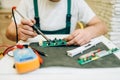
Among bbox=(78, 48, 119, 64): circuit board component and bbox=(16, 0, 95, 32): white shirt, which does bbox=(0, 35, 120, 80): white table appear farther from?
bbox=(16, 0, 95, 32): white shirt

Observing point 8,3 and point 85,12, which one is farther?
point 8,3

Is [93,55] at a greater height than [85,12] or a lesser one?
lesser

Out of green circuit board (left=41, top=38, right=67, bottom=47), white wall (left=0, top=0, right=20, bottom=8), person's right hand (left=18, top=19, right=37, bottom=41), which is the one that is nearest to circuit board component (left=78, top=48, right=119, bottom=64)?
green circuit board (left=41, top=38, right=67, bottom=47)

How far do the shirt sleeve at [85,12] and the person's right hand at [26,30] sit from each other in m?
0.41

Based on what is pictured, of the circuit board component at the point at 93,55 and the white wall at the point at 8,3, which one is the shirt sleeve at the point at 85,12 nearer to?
the circuit board component at the point at 93,55

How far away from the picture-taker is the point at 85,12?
3.77 ft

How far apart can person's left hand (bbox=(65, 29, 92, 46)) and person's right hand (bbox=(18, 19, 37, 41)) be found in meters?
0.15

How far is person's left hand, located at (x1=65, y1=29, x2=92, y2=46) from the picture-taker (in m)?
0.80

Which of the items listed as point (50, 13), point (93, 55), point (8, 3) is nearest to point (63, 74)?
point (93, 55)

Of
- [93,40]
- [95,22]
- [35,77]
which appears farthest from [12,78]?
[95,22]

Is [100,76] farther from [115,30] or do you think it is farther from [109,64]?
[115,30]

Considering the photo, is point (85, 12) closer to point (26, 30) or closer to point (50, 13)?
point (50, 13)

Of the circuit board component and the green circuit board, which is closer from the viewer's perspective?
the circuit board component

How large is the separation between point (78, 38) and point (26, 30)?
→ 0.22 m
